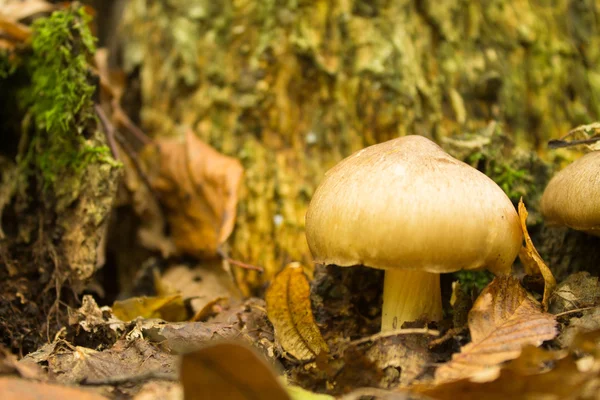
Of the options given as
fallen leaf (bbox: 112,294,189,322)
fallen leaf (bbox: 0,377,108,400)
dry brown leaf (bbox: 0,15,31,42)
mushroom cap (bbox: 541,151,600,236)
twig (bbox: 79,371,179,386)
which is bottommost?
fallen leaf (bbox: 112,294,189,322)

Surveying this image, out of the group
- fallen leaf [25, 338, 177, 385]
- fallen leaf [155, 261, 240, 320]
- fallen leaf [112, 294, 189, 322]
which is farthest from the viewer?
fallen leaf [155, 261, 240, 320]

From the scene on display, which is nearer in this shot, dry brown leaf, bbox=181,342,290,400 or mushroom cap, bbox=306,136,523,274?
dry brown leaf, bbox=181,342,290,400

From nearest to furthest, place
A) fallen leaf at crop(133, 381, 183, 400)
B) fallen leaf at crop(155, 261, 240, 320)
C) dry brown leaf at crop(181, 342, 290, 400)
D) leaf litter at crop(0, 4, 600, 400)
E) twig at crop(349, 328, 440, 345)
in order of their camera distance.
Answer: dry brown leaf at crop(181, 342, 290, 400) < leaf litter at crop(0, 4, 600, 400) < fallen leaf at crop(133, 381, 183, 400) < twig at crop(349, 328, 440, 345) < fallen leaf at crop(155, 261, 240, 320)

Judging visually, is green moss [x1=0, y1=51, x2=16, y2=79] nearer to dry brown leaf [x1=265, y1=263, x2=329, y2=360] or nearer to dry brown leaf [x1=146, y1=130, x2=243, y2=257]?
dry brown leaf [x1=146, y1=130, x2=243, y2=257]

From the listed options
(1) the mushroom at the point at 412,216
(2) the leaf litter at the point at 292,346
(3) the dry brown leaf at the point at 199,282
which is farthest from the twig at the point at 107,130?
(1) the mushroom at the point at 412,216

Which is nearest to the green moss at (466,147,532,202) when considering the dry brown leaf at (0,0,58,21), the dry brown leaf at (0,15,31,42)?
the dry brown leaf at (0,15,31,42)

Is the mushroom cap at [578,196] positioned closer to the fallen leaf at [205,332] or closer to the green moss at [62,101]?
the fallen leaf at [205,332]

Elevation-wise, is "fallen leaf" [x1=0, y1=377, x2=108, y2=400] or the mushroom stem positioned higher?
"fallen leaf" [x1=0, y1=377, x2=108, y2=400]

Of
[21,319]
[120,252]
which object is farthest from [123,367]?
[120,252]
